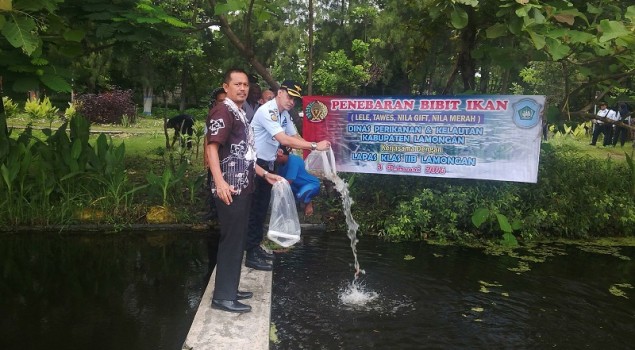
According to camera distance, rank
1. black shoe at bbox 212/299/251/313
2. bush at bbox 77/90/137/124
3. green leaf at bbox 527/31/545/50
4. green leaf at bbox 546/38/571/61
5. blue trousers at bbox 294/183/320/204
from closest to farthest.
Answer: black shoe at bbox 212/299/251/313 → green leaf at bbox 527/31/545/50 → green leaf at bbox 546/38/571/61 → blue trousers at bbox 294/183/320/204 → bush at bbox 77/90/137/124

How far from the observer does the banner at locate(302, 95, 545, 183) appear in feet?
19.4

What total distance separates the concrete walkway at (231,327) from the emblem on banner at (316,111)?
3071mm

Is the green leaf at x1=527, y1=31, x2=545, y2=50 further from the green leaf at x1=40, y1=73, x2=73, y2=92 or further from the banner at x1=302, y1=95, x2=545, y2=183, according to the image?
the green leaf at x1=40, y1=73, x2=73, y2=92

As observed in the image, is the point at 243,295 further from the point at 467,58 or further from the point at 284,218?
the point at 467,58

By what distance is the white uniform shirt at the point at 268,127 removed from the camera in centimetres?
441

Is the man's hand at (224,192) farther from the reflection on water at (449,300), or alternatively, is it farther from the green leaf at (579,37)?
the green leaf at (579,37)

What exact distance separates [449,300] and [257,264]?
5.59 feet

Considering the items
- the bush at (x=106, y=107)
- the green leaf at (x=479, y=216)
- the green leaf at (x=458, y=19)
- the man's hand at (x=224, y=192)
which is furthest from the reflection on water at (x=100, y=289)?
the bush at (x=106, y=107)

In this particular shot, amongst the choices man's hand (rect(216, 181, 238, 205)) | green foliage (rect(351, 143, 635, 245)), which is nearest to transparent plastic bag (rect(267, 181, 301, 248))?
man's hand (rect(216, 181, 238, 205))

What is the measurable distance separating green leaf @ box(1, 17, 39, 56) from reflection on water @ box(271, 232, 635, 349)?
2859mm

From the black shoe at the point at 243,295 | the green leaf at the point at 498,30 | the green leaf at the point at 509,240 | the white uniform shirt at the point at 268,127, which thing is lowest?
the black shoe at the point at 243,295

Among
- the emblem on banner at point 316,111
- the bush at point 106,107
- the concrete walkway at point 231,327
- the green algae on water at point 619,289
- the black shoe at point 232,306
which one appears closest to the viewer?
the concrete walkway at point 231,327

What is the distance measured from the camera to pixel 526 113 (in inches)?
231

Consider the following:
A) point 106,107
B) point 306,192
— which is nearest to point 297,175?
point 306,192
